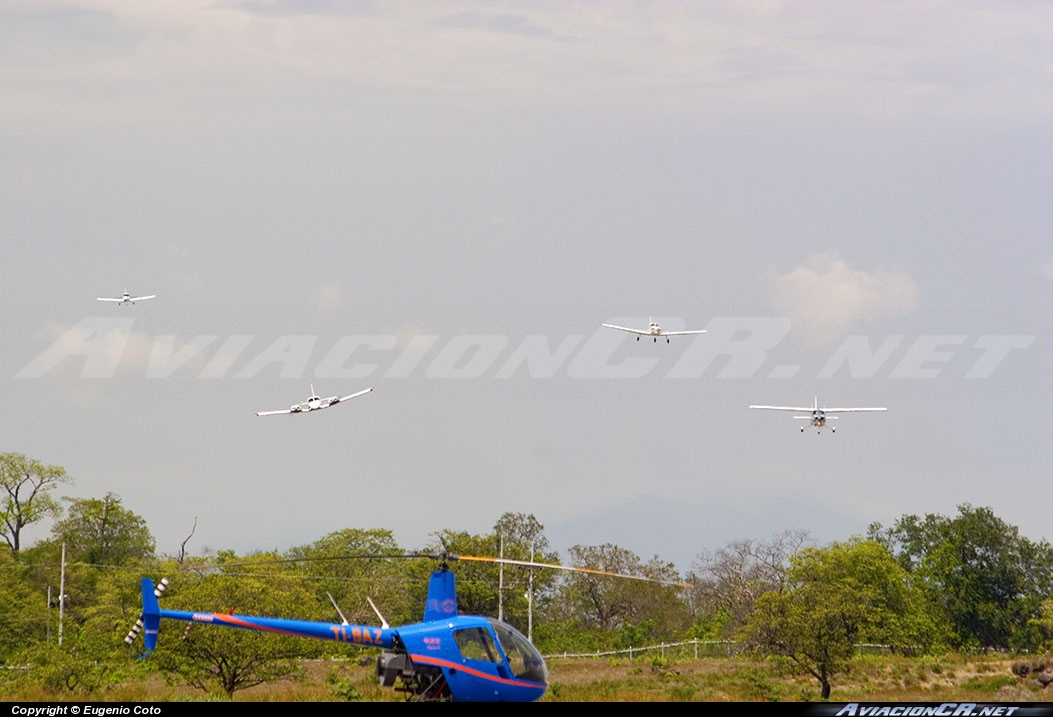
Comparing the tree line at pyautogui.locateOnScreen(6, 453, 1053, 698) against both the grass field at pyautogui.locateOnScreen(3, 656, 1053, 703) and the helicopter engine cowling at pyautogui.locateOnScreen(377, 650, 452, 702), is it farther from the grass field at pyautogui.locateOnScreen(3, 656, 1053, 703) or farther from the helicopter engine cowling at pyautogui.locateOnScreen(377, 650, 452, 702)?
the helicopter engine cowling at pyautogui.locateOnScreen(377, 650, 452, 702)

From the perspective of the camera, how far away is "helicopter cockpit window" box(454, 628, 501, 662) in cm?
3106

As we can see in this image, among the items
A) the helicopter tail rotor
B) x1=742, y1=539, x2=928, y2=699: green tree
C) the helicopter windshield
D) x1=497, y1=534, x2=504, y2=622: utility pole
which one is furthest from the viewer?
x1=497, y1=534, x2=504, y2=622: utility pole

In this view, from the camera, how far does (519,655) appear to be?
31.6 m

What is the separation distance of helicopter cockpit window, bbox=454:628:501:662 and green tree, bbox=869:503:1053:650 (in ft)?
239

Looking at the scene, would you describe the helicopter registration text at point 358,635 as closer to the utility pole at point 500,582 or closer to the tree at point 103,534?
the utility pole at point 500,582

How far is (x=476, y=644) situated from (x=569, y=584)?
72949 millimetres

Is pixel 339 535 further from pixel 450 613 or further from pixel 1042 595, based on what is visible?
pixel 450 613

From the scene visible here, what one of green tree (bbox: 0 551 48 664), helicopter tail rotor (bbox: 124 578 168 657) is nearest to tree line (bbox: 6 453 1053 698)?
green tree (bbox: 0 551 48 664)

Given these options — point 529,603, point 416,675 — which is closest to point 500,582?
point 529,603

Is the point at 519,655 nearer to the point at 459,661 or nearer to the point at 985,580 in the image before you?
the point at 459,661

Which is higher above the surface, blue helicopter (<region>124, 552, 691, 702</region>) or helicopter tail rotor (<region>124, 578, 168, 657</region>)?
helicopter tail rotor (<region>124, 578, 168, 657</region>)

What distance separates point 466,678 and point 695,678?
2962 cm

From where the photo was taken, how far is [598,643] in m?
87.9

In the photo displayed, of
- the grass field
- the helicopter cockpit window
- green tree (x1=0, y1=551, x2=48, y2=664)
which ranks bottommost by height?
the grass field
